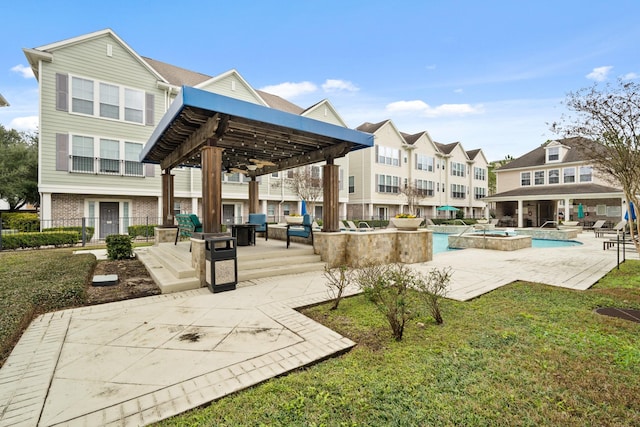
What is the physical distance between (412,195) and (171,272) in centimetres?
2587

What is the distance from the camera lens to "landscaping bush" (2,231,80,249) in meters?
11.4

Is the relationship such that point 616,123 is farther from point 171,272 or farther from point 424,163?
point 424,163

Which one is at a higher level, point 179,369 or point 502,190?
point 502,190

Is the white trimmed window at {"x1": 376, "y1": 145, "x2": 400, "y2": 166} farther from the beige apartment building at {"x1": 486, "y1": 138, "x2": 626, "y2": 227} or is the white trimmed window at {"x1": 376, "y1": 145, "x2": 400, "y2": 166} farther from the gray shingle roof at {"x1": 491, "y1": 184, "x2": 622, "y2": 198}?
the gray shingle roof at {"x1": 491, "y1": 184, "x2": 622, "y2": 198}

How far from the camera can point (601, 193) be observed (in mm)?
22438

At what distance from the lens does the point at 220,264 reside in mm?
A: 5520

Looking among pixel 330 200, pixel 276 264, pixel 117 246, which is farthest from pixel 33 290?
pixel 330 200

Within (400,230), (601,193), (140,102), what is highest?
(140,102)

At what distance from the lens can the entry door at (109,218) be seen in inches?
637

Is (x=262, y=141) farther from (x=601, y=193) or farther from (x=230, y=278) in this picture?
(x=601, y=193)

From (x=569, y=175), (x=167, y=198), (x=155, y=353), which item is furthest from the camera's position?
(x=569, y=175)

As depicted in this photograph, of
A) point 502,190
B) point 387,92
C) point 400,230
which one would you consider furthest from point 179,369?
point 502,190

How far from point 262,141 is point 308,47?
37.6 ft

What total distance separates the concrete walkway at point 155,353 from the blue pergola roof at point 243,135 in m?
3.35
